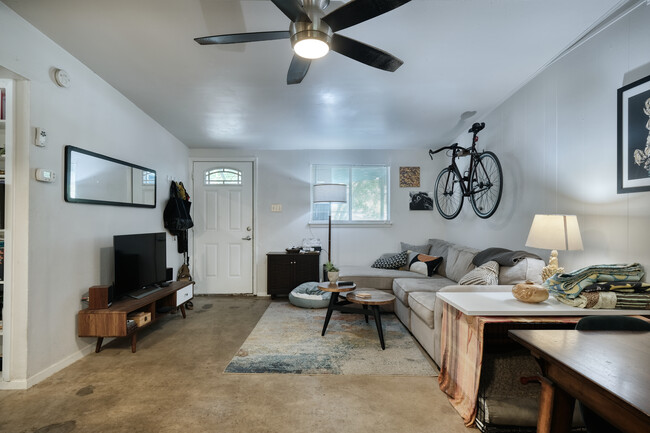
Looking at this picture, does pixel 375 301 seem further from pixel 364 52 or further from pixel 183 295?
pixel 183 295

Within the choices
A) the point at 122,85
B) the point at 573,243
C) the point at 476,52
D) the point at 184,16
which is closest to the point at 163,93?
the point at 122,85

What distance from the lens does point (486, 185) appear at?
3412 millimetres

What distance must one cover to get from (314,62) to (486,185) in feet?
7.90

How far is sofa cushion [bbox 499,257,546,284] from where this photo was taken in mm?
2328

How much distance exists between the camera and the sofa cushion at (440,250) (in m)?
3.95

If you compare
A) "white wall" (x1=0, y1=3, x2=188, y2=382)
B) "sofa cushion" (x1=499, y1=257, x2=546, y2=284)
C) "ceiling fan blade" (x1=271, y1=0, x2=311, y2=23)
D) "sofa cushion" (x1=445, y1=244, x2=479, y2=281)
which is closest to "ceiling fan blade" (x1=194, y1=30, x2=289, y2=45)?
"ceiling fan blade" (x1=271, y1=0, x2=311, y2=23)

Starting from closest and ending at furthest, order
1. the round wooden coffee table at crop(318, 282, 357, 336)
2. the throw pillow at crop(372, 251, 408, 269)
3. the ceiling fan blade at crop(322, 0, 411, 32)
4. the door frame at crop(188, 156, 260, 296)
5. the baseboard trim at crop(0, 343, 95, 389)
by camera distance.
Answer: the ceiling fan blade at crop(322, 0, 411, 32)
the baseboard trim at crop(0, 343, 95, 389)
the round wooden coffee table at crop(318, 282, 357, 336)
the throw pillow at crop(372, 251, 408, 269)
the door frame at crop(188, 156, 260, 296)

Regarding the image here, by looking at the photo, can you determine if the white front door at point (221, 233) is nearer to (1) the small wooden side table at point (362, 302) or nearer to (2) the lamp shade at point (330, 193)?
(2) the lamp shade at point (330, 193)

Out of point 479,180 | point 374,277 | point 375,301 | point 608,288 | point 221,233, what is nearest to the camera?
point 608,288

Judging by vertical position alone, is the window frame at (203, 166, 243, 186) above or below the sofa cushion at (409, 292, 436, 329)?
above

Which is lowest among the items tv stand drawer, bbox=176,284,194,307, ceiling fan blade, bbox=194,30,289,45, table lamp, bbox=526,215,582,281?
tv stand drawer, bbox=176,284,194,307

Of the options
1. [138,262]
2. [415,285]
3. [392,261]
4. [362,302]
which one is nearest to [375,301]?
[362,302]

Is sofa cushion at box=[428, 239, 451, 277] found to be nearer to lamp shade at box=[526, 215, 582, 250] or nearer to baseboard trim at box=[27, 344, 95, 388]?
lamp shade at box=[526, 215, 582, 250]

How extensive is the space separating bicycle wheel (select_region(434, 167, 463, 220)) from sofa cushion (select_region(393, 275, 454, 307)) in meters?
1.21
